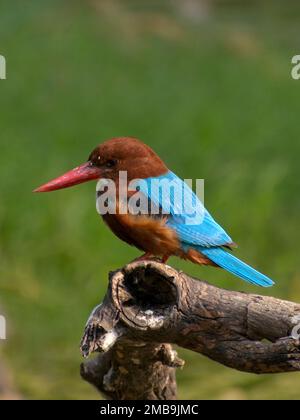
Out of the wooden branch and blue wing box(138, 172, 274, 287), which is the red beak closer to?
blue wing box(138, 172, 274, 287)

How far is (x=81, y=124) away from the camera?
5.99 meters

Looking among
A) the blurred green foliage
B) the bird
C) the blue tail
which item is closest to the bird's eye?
the bird

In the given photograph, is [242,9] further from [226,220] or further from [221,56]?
[226,220]

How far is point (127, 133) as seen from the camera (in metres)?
5.78

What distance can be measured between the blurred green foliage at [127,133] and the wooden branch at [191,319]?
1.54 metres

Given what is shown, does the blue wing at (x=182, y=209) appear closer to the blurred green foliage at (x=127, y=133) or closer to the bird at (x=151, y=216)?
the bird at (x=151, y=216)

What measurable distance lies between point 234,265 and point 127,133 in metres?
3.10

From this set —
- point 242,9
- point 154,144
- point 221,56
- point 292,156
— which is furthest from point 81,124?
point 242,9

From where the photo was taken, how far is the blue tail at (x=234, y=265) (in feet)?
8.79

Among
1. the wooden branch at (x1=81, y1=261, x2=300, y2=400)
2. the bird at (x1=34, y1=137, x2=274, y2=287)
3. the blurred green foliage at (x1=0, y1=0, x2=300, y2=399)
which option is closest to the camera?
the wooden branch at (x1=81, y1=261, x2=300, y2=400)

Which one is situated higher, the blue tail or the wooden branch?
the blue tail

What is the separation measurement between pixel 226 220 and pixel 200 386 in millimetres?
980

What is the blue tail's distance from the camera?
2.68 metres

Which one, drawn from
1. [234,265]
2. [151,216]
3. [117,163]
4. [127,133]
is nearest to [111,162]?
[117,163]
